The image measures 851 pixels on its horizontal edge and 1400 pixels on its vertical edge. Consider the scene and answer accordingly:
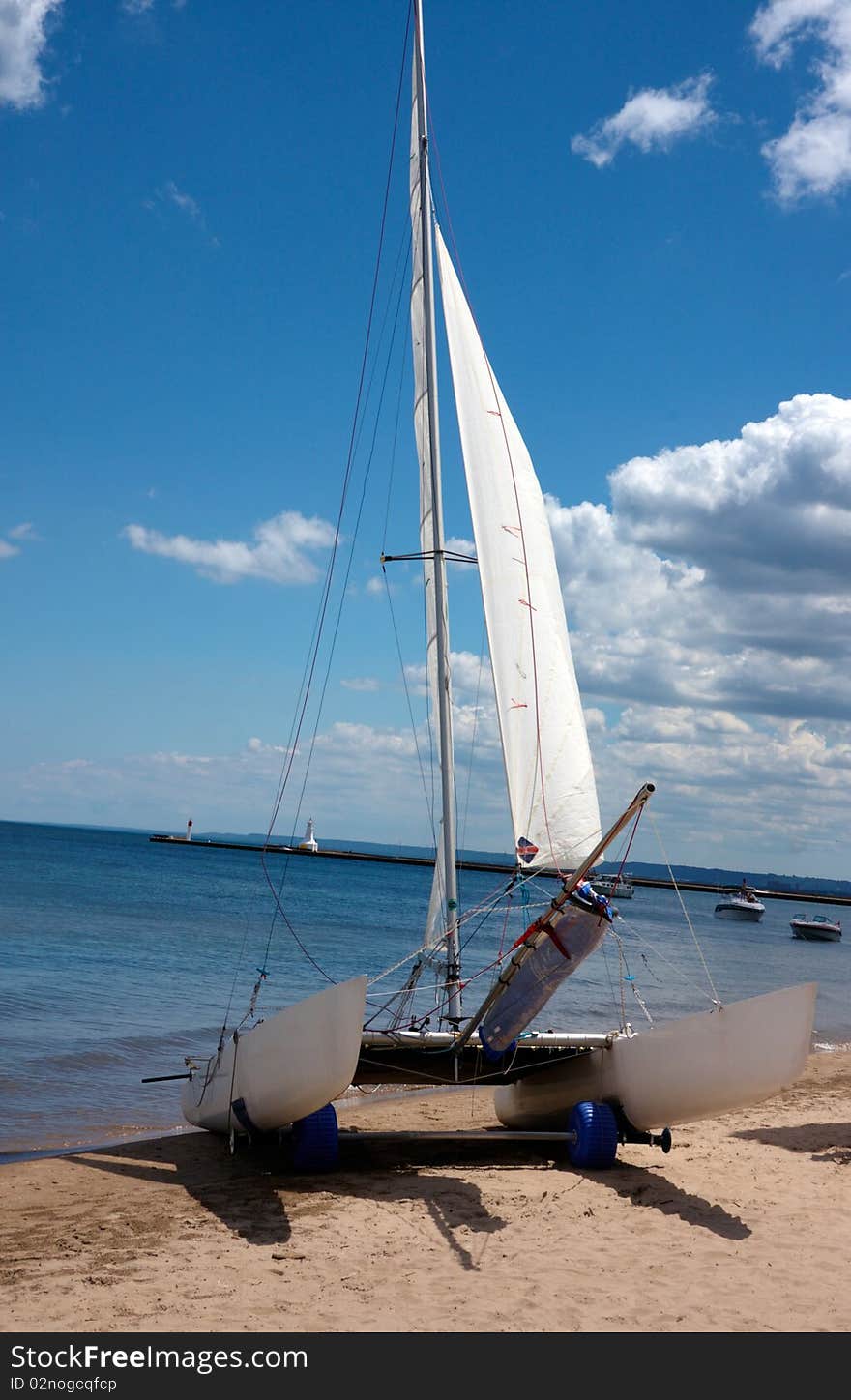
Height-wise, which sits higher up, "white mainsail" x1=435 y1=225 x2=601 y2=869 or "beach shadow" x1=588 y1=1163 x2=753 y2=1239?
"white mainsail" x1=435 y1=225 x2=601 y2=869

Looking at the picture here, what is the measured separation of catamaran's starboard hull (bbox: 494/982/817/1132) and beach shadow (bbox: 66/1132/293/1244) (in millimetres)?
3294

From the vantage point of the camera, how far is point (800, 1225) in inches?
325

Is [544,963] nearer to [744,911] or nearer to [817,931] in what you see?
[817,931]

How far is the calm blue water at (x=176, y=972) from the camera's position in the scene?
1413 centimetres

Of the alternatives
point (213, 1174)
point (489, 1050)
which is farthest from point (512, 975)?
point (213, 1174)

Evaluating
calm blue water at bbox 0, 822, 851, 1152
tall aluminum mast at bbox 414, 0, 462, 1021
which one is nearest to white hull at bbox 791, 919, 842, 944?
calm blue water at bbox 0, 822, 851, 1152

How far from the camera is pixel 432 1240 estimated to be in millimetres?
7777

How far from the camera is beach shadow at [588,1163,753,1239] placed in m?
8.25

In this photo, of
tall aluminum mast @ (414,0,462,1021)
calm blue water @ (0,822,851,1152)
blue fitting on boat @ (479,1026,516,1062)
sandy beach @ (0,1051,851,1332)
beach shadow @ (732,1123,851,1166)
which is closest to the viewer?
sandy beach @ (0,1051,851,1332)

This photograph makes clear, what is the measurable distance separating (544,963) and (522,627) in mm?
3491

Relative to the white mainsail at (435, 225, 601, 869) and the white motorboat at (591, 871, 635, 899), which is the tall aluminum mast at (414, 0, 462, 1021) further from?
the white motorboat at (591, 871, 635, 899)

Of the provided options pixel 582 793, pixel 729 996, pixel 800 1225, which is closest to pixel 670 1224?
pixel 800 1225
